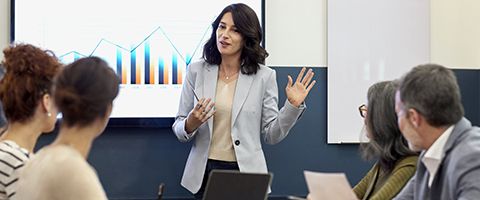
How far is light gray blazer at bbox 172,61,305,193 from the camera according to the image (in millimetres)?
3109

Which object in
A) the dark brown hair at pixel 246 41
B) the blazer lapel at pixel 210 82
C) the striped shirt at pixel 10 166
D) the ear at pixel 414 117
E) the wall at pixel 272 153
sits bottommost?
the wall at pixel 272 153

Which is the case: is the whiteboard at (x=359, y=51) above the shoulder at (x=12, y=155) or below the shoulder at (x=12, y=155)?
above

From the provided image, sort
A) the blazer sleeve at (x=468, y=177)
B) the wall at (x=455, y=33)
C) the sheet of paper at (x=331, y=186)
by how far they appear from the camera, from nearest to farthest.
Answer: the blazer sleeve at (x=468, y=177) < the sheet of paper at (x=331, y=186) < the wall at (x=455, y=33)

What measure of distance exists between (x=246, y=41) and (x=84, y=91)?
1.76 m

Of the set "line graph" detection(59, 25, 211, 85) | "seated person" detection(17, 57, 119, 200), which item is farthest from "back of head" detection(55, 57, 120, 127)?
"line graph" detection(59, 25, 211, 85)

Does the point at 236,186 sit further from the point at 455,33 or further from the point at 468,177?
the point at 455,33

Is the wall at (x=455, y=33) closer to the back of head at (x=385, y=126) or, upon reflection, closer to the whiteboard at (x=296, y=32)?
the whiteboard at (x=296, y=32)

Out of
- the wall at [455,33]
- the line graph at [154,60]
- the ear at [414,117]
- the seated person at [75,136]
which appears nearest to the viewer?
the seated person at [75,136]

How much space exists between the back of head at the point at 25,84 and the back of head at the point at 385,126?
113 centimetres

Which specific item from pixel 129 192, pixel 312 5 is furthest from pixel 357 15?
pixel 129 192

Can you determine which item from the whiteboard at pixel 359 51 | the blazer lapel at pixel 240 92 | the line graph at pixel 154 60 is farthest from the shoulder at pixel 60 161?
the whiteboard at pixel 359 51

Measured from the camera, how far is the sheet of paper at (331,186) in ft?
7.38

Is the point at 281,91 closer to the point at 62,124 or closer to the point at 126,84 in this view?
the point at 126,84

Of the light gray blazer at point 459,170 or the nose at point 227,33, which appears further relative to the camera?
the nose at point 227,33
